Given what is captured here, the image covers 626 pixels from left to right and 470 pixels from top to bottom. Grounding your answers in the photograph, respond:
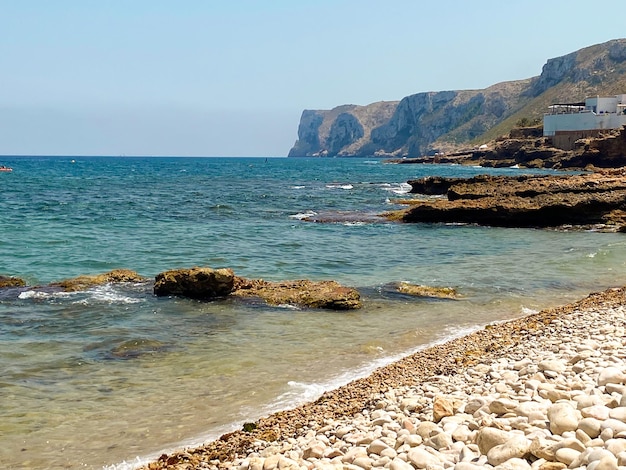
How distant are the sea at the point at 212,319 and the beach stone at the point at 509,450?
13.7 feet

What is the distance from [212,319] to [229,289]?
2211 millimetres

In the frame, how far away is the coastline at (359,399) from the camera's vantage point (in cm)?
672

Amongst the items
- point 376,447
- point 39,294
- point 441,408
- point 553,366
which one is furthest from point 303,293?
point 376,447

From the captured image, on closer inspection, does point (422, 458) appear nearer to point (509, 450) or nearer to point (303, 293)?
point (509, 450)

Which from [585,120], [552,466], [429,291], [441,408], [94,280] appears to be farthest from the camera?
[585,120]

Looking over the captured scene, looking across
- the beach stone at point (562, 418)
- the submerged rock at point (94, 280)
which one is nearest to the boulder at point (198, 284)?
the submerged rock at point (94, 280)

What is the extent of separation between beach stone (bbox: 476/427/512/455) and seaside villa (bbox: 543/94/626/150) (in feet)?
355

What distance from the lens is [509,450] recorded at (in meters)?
5.12

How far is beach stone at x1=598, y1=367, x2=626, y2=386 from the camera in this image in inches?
261

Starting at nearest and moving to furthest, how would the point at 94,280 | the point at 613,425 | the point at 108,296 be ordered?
the point at 613,425 < the point at 108,296 < the point at 94,280

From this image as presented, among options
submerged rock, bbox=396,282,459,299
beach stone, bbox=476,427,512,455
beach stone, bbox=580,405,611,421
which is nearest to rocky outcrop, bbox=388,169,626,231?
submerged rock, bbox=396,282,459,299

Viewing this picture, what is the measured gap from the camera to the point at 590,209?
113ft

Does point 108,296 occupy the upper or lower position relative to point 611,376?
lower

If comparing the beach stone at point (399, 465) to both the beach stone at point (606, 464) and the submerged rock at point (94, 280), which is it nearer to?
the beach stone at point (606, 464)
